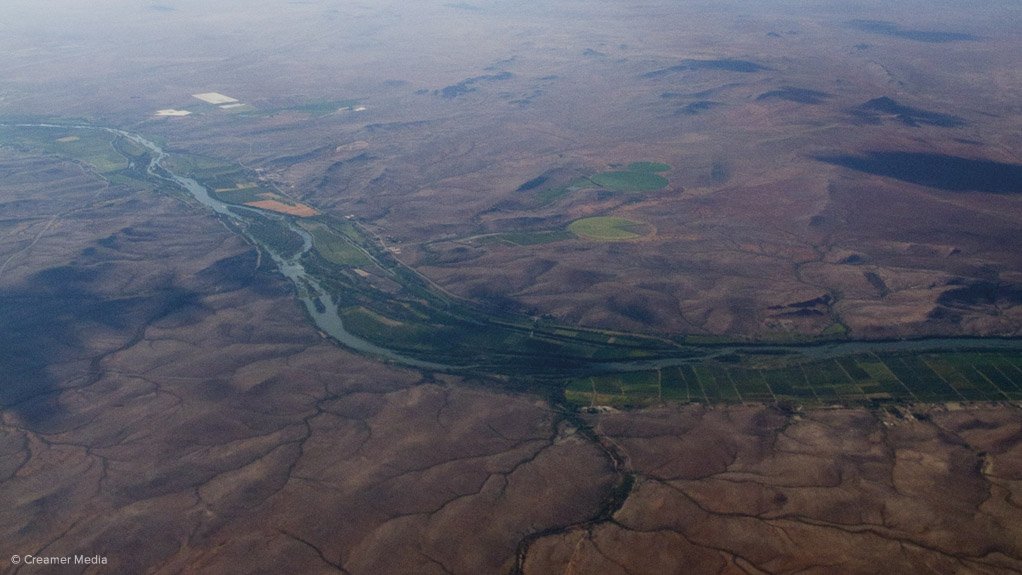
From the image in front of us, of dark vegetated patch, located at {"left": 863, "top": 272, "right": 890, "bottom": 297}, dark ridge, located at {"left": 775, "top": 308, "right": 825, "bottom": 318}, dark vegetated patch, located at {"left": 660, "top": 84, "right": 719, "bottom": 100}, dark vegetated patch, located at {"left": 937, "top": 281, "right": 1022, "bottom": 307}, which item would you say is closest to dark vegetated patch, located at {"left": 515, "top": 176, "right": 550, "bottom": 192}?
dark ridge, located at {"left": 775, "top": 308, "right": 825, "bottom": 318}

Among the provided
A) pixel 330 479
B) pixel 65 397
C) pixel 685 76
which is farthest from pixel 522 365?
pixel 685 76

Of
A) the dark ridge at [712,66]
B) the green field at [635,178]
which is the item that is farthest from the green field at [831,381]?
the dark ridge at [712,66]

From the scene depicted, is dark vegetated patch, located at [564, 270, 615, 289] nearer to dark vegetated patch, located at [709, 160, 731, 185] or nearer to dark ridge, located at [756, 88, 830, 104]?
dark vegetated patch, located at [709, 160, 731, 185]

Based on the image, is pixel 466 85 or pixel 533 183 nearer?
pixel 533 183

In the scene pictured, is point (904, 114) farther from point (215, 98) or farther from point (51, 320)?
point (215, 98)

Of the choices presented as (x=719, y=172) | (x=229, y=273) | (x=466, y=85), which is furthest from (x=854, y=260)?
(x=466, y=85)

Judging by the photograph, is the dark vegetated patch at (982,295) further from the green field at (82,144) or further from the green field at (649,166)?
the green field at (82,144)
